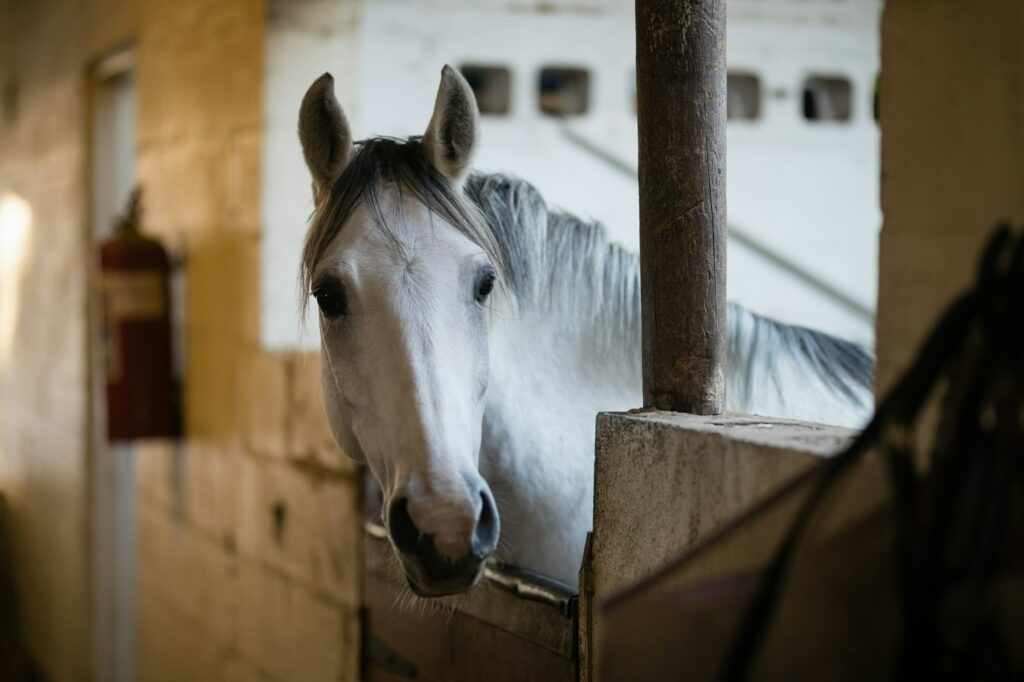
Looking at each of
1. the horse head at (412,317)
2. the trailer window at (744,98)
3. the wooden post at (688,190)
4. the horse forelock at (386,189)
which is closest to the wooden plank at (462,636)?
the horse head at (412,317)

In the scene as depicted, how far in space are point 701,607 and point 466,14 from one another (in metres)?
2.50

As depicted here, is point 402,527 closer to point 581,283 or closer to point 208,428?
point 581,283

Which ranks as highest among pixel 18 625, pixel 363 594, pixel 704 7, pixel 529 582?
pixel 704 7

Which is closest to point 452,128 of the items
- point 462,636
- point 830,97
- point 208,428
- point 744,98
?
point 462,636

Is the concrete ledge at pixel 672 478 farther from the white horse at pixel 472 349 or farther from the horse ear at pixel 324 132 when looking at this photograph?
the horse ear at pixel 324 132

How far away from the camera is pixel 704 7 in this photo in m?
1.30

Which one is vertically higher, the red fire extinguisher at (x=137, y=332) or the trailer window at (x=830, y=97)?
the trailer window at (x=830, y=97)

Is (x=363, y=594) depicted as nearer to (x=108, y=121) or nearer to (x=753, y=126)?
(x=753, y=126)

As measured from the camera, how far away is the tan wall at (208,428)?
2439 millimetres

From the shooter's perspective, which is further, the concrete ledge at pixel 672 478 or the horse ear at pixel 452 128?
the horse ear at pixel 452 128

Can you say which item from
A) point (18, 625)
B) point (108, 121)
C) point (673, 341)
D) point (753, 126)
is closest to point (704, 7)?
point (673, 341)

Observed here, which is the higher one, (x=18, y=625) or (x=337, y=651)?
(x=337, y=651)

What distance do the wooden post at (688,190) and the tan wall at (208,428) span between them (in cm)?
109

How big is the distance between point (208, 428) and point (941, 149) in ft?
8.52
